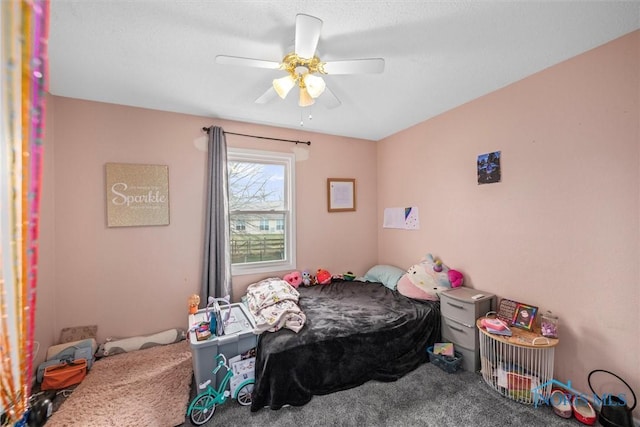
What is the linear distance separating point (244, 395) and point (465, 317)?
6.20ft

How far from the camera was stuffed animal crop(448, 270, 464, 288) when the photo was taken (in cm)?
255

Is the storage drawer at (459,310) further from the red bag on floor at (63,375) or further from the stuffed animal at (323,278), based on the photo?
the red bag on floor at (63,375)

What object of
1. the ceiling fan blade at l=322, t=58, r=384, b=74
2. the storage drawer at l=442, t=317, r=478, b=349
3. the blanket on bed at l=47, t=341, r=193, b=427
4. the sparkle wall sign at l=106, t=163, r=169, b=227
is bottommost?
the blanket on bed at l=47, t=341, r=193, b=427

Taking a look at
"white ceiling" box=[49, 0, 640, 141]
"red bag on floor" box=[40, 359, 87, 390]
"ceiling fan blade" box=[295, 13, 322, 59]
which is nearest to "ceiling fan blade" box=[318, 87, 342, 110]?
"white ceiling" box=[49, 0, 640, 141]

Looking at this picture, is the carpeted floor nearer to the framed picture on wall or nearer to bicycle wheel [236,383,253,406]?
bicycle wheel [236,383,253,406]

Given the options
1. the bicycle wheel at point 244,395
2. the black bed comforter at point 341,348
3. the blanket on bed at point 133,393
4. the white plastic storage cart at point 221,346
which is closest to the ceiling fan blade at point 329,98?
the black bed comforter at point 341,348

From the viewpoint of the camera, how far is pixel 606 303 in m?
1.69

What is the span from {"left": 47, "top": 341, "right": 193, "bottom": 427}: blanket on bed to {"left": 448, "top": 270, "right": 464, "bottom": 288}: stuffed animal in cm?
249

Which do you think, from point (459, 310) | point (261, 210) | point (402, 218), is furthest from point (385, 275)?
point (261, 210)

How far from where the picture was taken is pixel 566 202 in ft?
6.12

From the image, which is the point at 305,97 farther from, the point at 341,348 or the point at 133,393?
the point at 133,393

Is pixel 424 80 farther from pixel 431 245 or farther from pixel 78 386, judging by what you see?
pixel 78 386

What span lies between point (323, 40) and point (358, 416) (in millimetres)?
2466

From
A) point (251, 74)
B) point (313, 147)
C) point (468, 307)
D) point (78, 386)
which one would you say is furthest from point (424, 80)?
point (78, 386)
